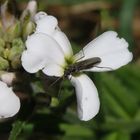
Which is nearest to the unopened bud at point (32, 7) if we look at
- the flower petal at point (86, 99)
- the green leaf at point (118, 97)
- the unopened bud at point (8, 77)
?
the unopened bud at point (8, 77)

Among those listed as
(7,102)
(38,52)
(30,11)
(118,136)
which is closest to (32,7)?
(30,11)

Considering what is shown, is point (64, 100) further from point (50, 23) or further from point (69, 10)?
point (69, 10)

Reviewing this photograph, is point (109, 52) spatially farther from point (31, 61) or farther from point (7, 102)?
point (7, 102)

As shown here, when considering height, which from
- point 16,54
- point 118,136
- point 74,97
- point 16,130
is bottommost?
point 118,136

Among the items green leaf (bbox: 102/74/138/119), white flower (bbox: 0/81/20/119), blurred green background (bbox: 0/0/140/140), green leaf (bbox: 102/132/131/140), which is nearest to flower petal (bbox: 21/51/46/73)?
white flower (bbox: 0/81/20/119)

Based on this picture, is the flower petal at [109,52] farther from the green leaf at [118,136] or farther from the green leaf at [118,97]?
the green leaf at [118,97]
